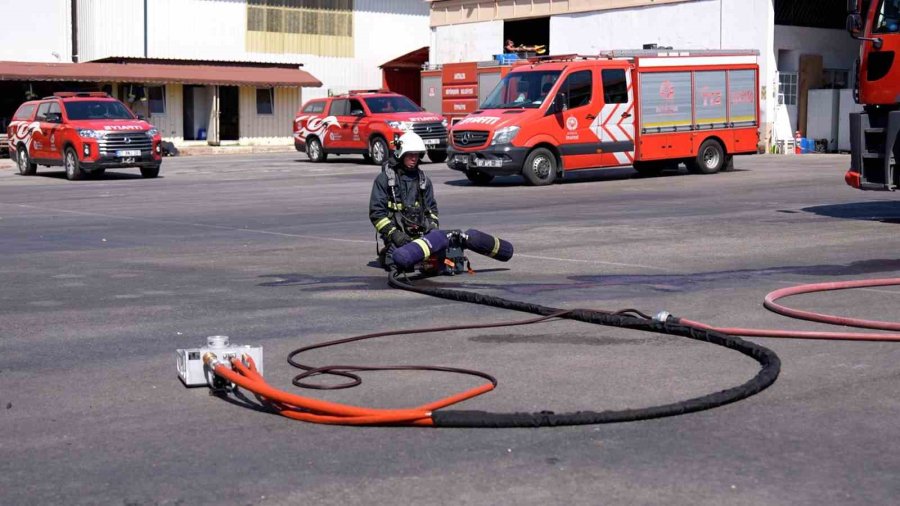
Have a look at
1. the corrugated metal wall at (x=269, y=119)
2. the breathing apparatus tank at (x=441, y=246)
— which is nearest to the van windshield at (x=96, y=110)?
the breathing apparatus tank at (x=441, y=246)

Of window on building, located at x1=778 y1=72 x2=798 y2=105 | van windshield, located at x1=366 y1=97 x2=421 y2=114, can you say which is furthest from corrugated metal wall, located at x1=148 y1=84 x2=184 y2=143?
window on building, located at x1=778 y1=72 x2=798 y2=105

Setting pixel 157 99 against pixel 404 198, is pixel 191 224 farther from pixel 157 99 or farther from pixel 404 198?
pixel 157 99

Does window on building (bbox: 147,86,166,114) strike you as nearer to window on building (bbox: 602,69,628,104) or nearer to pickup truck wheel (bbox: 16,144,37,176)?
pickup truck wheel (bbox: 16,144,37,176)

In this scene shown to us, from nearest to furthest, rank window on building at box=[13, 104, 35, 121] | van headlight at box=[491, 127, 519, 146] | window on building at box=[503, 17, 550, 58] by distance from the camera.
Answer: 1. van headlight at box=[491, 127, 519, 146]
2. window on building at box=[13, 104, 35, 121]
3. window on building at box=[503, 17, 550, 58]

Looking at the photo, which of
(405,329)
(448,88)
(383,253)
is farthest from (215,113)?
(405,329)

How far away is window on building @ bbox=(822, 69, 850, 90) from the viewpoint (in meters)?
41.2

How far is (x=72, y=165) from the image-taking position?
27969mm

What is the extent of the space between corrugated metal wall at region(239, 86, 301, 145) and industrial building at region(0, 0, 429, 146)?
4 centimetres

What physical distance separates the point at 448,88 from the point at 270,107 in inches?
623

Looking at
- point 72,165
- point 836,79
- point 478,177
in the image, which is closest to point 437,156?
point 478,177

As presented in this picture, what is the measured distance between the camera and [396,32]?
55.6m

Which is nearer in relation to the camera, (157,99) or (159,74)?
(159,74)

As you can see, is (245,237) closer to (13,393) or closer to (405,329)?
(405,329)

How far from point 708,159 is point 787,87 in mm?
14329
